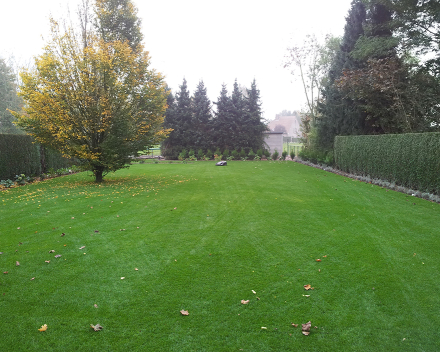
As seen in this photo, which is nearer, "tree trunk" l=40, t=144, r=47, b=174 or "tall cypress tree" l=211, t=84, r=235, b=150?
"tree trunk" l=40, t=144, r=47, b=174

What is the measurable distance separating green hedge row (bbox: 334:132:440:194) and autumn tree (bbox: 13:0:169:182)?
397 inches

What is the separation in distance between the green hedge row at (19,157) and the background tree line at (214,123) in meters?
15.2

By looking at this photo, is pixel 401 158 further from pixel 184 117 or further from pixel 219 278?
pixel 184 117

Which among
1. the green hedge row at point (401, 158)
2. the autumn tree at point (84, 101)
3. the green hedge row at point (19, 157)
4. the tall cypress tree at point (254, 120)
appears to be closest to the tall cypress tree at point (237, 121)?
the tall cypress tree at point (254, 120)

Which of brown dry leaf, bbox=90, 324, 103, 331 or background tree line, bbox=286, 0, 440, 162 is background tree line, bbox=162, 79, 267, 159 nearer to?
background tree line, bbox=286, 0, 440, 162

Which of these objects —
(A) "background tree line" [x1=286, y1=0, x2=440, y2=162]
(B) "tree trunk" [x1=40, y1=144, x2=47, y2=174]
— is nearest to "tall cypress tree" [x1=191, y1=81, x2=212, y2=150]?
(A) "background tree line" [x1=286, y1=0, x2=440, y2=162]

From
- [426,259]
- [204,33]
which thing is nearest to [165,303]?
[426,259]

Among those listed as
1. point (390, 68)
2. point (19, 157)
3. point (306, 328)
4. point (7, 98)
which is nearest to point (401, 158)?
point (390, 68)

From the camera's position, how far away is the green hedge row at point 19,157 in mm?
11047

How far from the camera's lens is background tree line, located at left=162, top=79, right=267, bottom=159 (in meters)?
28.3

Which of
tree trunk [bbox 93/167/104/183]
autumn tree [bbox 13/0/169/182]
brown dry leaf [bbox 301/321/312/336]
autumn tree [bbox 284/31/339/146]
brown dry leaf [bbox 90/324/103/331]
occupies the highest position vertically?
autumn tree [bbox 284/31/339/146]

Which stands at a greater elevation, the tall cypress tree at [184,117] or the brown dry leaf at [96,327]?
the tall cypress tree at [184,117]

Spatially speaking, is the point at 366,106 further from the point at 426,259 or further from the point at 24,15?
the point at 24,15

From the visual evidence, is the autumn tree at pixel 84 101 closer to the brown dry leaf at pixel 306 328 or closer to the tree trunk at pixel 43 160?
the tree trunk at pixel 43 160
